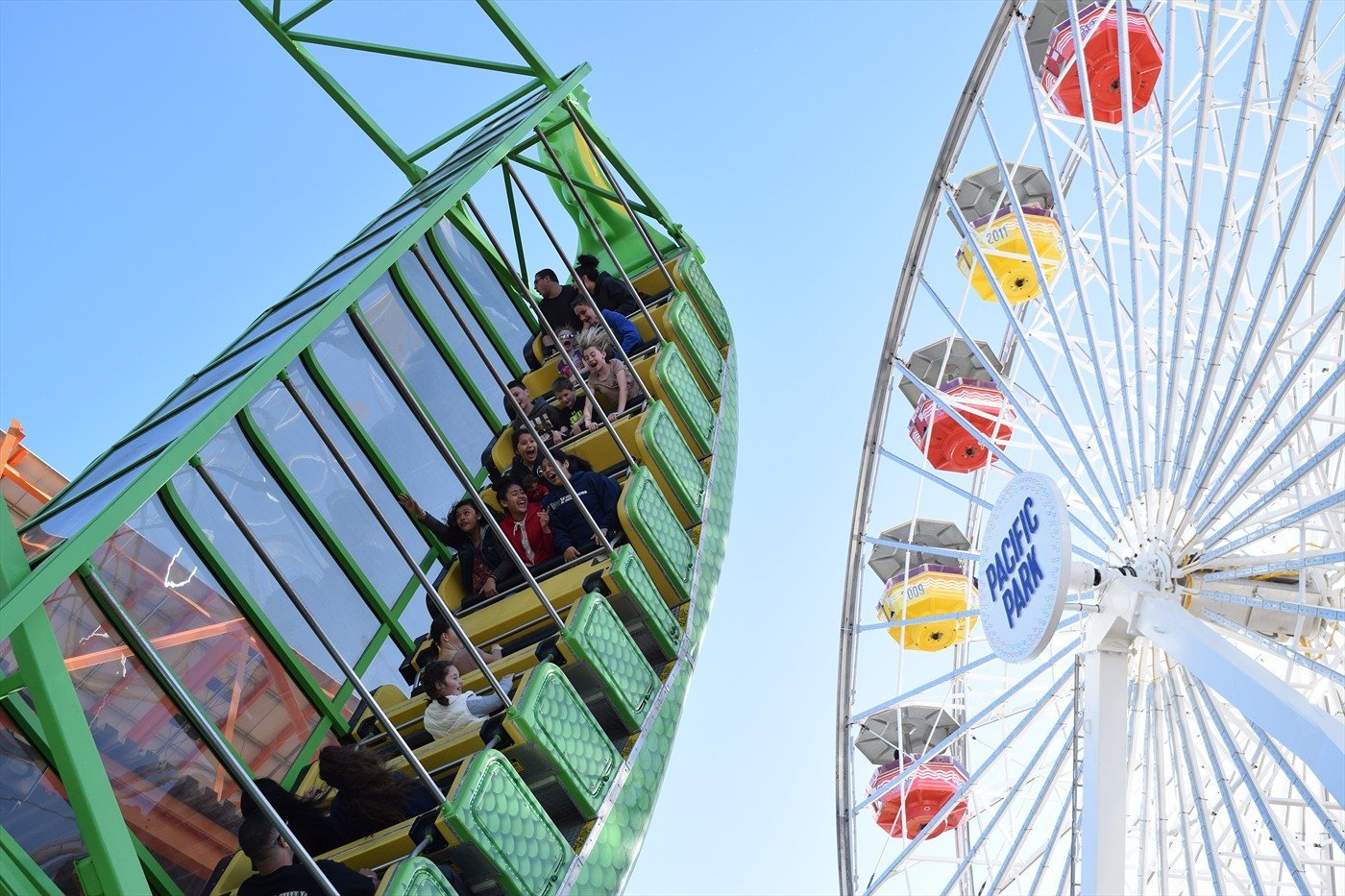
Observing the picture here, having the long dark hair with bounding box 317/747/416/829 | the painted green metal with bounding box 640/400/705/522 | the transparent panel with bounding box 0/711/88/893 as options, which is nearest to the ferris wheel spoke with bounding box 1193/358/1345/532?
the painted green metal with bounding box 640/400/705/522

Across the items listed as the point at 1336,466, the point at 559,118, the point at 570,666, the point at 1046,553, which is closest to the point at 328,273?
the point at 570,666

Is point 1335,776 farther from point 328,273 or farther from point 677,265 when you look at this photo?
point 677,265

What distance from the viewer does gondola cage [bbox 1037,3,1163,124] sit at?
12992 mm

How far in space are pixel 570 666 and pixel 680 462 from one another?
2.60 metres

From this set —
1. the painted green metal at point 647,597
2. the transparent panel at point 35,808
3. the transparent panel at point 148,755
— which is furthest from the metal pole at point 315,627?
the painted green metal at point 647,597

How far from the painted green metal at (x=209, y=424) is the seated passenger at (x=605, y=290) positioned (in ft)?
9.57

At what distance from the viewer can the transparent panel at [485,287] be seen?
12086 millimetres

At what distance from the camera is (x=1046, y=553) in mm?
9758

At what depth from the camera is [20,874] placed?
5.46 metres

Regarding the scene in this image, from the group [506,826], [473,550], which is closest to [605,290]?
[473,550]

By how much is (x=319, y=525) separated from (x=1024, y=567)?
4409mm

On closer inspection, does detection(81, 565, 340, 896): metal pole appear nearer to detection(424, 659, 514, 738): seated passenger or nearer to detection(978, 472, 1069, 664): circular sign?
detection(424, 659, 514, 738): seated passenger

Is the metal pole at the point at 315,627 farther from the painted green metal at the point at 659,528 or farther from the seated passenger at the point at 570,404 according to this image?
the seated passenger at the point at 570,404

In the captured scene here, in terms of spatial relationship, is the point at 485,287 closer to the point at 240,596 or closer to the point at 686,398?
the point at 686,398
